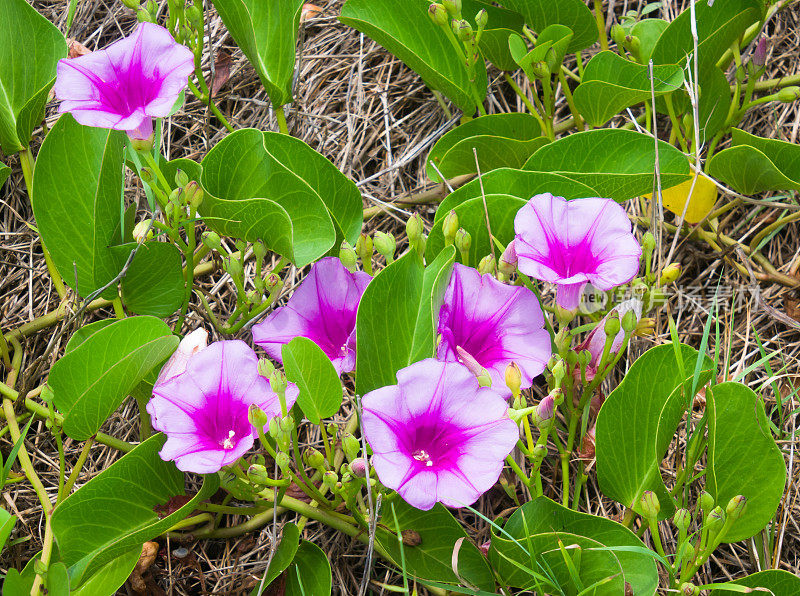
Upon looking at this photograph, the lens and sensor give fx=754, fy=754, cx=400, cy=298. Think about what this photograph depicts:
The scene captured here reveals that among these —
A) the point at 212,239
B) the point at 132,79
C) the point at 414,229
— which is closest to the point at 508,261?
the point at 414,229

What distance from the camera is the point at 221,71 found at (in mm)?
2047

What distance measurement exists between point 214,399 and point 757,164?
1.20m

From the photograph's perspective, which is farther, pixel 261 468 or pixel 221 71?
pixel 221 71

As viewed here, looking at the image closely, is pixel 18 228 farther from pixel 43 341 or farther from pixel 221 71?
pixel 221 71

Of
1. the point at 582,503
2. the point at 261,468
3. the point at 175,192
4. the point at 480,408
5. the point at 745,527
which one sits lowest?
→ the point at 582,503

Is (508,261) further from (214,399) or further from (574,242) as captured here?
(214,399)

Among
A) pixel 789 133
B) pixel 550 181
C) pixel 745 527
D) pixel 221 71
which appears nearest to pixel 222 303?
pixel 221 71

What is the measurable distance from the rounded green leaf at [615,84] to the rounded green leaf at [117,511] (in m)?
1.11

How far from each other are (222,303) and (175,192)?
1.41 ft

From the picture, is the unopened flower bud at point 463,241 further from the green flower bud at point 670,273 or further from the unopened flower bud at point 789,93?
the unopened flower bud at point 789,93

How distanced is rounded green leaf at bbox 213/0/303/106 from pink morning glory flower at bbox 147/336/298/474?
2.46 ft

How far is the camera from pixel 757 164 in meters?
1.59

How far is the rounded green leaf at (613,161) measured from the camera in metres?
1.46

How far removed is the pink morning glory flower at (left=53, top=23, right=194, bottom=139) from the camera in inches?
53.9
